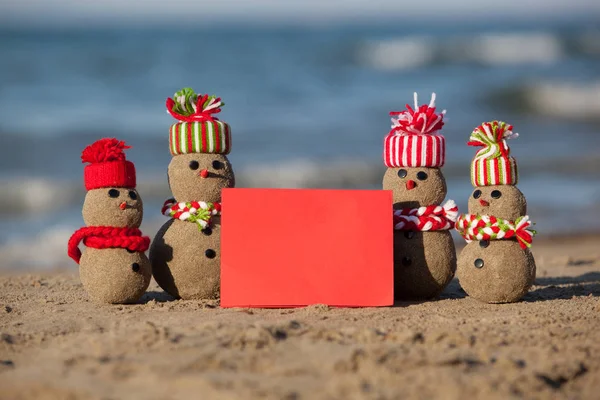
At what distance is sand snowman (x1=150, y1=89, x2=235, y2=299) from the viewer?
461 cm

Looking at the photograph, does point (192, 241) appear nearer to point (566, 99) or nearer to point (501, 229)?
point (501, 229)

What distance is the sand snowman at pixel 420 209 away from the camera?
183 inches

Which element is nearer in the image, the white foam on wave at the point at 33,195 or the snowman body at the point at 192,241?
the snowman body at the point at 192,241

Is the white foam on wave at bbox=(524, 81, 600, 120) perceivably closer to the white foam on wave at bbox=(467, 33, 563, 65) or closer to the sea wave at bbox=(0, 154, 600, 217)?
the white foam on wave at bbox=(467, 33, 563, 65)

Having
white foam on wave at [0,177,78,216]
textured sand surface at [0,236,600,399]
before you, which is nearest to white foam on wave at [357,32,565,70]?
white foam on wave at [0,177,78,216]

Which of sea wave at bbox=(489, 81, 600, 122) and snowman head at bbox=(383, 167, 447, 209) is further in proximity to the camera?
sea wave at bbox=(489, 81, 600, 122)

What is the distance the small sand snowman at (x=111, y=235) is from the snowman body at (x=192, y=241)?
135mm

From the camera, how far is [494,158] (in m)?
4.56

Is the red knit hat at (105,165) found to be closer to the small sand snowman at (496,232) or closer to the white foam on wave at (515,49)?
the small sand snowman at (496,232)

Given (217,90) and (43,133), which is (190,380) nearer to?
(43,133)

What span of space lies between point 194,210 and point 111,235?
49cm

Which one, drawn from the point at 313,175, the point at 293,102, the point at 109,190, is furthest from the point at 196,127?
the point at 293,102

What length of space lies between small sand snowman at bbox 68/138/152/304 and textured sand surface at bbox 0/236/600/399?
0.13 metres

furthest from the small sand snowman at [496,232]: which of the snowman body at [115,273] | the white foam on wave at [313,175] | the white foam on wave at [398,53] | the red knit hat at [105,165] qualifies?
the white foam on wave at [398,53]
